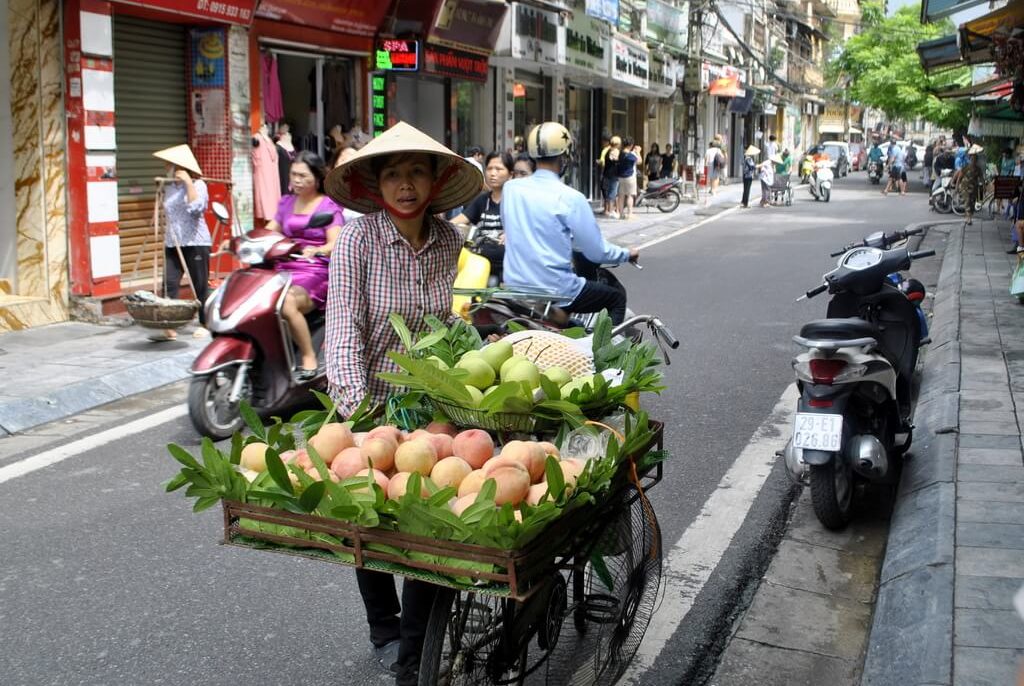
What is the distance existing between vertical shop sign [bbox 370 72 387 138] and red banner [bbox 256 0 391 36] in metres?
0.63

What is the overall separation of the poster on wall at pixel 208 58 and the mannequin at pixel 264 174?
91 cm

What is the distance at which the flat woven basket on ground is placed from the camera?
129 inches

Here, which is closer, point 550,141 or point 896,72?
point 550,141

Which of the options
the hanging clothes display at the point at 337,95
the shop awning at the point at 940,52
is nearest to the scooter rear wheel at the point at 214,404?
the hanging clothes display at the point at 337,95

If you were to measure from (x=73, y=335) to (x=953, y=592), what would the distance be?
804 cm

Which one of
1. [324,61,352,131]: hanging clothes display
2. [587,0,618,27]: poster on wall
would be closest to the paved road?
[324,61,352,131]: hanging clothes display

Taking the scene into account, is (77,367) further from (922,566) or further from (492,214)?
(922,566)

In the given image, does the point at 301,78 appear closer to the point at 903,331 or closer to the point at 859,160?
the point at 903,331

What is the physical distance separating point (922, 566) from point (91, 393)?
559cm

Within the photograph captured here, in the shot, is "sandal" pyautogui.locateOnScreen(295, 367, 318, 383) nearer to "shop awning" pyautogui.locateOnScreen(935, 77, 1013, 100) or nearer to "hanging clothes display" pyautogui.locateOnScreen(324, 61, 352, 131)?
"hanging clothes display" pyautogui.locateOnScreen(324, 61, 352, 131)

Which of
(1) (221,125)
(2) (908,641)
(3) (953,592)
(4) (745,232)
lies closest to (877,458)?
(3) (953,592)

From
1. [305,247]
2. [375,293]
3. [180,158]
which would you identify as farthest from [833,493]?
[180,158]

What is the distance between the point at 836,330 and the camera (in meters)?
4.92

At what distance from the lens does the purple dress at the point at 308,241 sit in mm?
7004
